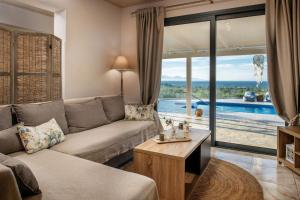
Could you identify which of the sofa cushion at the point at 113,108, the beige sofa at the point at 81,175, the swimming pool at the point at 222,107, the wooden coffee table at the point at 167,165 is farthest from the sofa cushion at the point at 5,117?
the swimming pool at the point at 222,107

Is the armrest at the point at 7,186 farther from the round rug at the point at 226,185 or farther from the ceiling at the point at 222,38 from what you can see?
the ceiling at the point at 222,38

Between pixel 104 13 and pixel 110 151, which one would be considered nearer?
pixel 110 151

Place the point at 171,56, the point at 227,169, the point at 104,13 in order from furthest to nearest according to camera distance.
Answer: the point at 171,56 → the point at 104,13 → the point at 227,169

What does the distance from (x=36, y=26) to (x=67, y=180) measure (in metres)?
3.84

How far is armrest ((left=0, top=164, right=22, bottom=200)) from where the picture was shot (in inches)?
35.4

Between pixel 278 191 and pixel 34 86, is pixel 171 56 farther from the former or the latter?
pixel 278 191

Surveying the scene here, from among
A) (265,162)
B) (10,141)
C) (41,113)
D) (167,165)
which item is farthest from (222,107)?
(10,141)

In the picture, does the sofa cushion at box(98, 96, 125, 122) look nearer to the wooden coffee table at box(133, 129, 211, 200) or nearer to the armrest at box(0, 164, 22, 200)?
the wooden coffee table at box(133, 129, 211, 200)

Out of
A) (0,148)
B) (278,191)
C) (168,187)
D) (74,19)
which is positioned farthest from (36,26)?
(278,191)

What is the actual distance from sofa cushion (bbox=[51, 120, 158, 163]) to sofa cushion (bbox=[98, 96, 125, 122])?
0.82 ft

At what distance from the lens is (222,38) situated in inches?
142

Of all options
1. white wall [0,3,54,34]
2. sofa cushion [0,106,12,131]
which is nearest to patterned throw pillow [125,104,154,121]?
sofa cushion [0,106,12,131]

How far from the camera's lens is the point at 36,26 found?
423 centimetres

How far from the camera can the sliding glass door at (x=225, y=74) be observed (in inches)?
134
